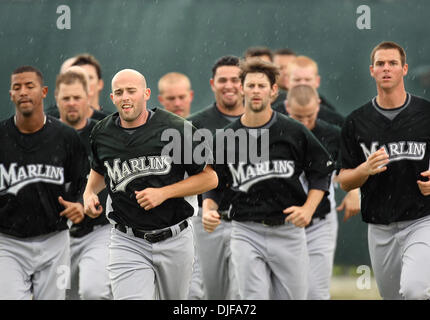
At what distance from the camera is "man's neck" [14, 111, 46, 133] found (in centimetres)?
757

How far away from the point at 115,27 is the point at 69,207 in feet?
18.1

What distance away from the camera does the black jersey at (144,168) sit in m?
6.44

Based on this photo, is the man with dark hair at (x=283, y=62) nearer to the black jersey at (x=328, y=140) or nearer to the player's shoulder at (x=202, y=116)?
the black jersey at (x=328, y=140)

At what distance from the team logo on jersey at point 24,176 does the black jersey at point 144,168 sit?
110cm

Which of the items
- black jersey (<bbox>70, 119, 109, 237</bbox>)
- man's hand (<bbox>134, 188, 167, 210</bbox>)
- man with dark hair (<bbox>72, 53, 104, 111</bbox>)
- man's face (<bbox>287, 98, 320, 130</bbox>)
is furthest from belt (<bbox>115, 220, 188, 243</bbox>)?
man with dark hair (<bbox>72, 53, 104, 111</bbox>)

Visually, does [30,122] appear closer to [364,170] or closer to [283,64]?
[364,170]

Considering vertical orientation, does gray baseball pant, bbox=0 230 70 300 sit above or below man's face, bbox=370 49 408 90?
below

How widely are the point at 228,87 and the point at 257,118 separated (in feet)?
4.21

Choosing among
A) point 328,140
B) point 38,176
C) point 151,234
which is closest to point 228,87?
point 328,140

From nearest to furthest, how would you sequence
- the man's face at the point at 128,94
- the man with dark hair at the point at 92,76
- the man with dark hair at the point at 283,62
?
the man's face at the point at 128,94 → the man with dark hair at the point at 92,76 → the man with dark hair at the point at 283,62

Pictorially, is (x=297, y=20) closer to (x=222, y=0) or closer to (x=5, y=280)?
(x=222, y=0)

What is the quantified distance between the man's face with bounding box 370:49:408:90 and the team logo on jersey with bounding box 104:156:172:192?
1939 mm

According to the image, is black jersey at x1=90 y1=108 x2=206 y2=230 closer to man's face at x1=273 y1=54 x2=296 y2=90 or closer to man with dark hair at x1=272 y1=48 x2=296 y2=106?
man with dark hair at x1=272 y1=48 x2=296 y2=106

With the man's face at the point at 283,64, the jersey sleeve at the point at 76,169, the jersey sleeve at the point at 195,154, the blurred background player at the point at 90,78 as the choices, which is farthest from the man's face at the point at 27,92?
the man's face at the point at 283,64
